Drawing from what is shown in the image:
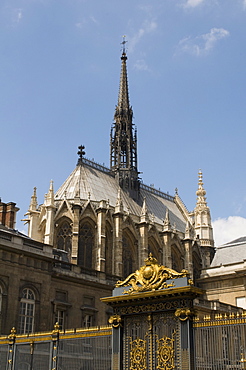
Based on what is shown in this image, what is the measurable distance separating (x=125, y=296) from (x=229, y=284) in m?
36.5

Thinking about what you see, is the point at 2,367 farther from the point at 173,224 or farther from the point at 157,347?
the point at 173,224

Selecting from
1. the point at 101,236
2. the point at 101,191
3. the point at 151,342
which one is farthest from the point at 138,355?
the point at 101,191

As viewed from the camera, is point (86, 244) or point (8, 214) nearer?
point (8, 214)

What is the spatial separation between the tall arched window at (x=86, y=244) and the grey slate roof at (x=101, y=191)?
10.9ft

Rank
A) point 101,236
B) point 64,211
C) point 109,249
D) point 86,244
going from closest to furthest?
1. point 101,236
2. point 86,244
3. point 64,211
4. point 109,249

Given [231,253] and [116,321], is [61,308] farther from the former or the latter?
[231,253]

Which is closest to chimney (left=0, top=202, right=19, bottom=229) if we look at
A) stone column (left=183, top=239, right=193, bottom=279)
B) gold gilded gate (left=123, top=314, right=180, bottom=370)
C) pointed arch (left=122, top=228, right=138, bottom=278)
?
pointed arch (left=122, top=228, right=138, bottom=278)

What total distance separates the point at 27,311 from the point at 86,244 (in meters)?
21.1

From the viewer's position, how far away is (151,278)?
46.5ft

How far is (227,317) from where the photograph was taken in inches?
505

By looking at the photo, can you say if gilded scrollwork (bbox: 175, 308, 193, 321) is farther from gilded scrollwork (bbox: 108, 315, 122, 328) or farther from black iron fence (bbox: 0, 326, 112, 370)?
black iron fence (bbox: 0, 326, 112, 370)

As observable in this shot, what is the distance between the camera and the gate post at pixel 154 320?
1305 centimetres

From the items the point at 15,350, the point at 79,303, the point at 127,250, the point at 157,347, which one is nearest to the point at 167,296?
the point at 157,347

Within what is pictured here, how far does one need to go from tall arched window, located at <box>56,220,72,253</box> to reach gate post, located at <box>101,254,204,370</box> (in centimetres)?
3468
